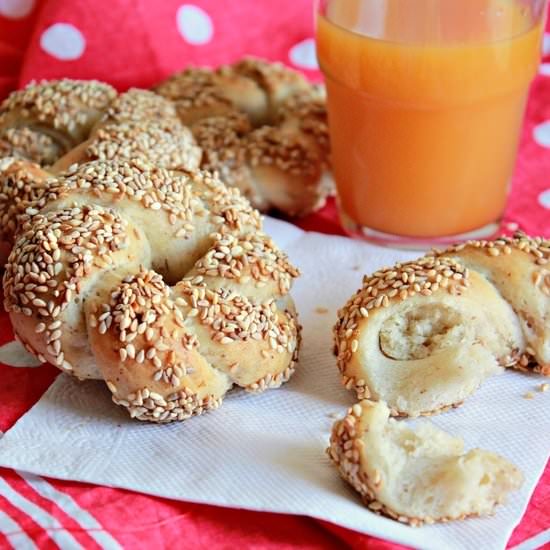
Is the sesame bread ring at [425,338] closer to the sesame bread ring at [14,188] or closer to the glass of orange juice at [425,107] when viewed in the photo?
the glass of orange juice at [425,107]

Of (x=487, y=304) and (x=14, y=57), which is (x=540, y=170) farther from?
(x=14, y=57)

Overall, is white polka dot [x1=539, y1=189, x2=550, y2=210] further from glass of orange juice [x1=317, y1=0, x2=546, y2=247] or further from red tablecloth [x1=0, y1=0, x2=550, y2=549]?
glass of orange juice [x1=317, y1=0, x2=546, y2=247]

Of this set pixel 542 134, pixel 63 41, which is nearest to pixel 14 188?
pixel 63 41

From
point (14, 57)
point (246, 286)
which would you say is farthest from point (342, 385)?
point (14, 57)

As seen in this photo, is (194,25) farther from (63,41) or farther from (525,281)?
(525,281)

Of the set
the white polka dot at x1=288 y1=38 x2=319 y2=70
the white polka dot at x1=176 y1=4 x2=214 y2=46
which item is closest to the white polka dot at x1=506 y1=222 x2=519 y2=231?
the white polka dot at x1=288 y1=38 x2=319 y2=70
